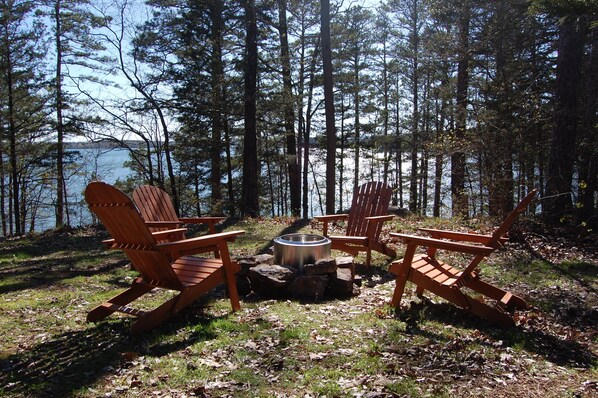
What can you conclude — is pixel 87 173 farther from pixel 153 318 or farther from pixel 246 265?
pixel 153 318

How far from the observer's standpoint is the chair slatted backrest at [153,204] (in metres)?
4.75

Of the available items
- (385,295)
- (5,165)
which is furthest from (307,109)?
(385,295)

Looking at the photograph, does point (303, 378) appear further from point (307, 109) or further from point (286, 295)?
point (307, 109)

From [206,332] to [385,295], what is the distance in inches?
80.3

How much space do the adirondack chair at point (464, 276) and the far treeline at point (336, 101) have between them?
1.73 meters

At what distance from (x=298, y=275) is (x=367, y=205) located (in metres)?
2.02

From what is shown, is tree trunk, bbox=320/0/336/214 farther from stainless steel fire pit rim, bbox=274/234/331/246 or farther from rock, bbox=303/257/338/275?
rock, bbox=303/257/338/275

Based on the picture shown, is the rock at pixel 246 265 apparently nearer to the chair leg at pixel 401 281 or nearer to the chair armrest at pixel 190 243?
the chair armrest at pixel 190 243

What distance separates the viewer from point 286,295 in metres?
4.52

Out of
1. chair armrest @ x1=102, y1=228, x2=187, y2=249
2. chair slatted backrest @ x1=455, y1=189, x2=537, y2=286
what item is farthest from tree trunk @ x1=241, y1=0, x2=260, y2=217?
chair slatted backrest @ x1=455, y1=189, x2=537, y2=286

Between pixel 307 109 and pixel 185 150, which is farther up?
pixel 307 109

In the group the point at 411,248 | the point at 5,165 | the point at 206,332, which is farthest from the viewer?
the point at 5,165

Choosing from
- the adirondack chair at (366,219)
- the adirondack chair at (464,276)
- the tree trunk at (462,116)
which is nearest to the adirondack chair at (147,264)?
the adirondack chair at (464,276)

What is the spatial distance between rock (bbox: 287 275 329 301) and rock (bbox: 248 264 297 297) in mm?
83
